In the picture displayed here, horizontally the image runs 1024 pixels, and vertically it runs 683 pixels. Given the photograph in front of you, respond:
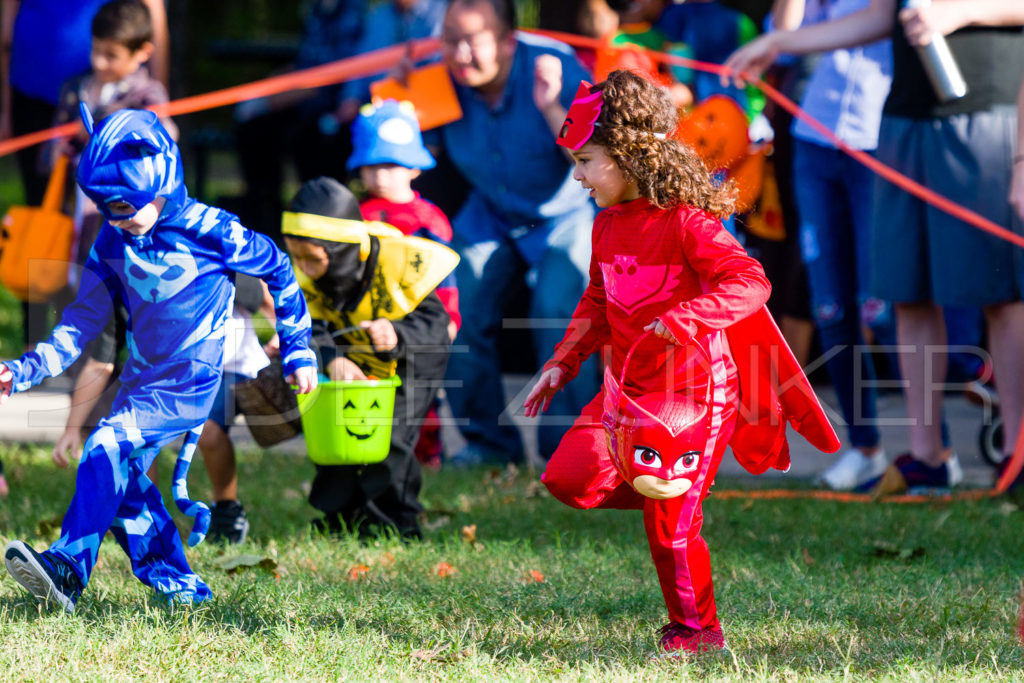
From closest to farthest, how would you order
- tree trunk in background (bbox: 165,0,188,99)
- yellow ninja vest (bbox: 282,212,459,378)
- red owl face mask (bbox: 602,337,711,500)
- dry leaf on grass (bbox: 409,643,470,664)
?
red owl face mask (bbox: 602,337,711,500), dry leaf on grass (bbox: 409,643,470,664), yellow ninja vest (bbox: 282,212,459,378), tree trunk in background (bbox: 165,0,188,99)

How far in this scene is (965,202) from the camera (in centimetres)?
474

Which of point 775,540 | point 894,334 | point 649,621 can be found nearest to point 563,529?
point 775,540

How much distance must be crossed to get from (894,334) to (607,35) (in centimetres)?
208

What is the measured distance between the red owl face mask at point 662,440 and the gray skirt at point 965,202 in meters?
2.12

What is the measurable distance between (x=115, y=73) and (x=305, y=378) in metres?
2.51

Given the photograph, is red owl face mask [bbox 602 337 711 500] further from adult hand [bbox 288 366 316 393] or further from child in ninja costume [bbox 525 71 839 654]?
adult hand [bbox 288 366 316 393]

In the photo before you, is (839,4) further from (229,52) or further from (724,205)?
(229,52)

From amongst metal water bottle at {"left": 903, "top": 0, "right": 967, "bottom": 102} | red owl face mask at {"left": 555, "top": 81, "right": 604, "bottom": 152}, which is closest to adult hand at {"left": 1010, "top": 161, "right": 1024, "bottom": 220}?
metal water bottle at {"left": 903, "top": 0, "right": 967, "bottom": 102}

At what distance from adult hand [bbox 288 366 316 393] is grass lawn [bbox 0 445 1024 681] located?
0.59 meters

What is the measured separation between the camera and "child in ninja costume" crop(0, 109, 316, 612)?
10.5 feet

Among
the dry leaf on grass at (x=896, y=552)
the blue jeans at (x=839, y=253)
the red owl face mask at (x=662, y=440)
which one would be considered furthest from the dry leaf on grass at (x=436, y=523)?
the blue jeans at (x=839, y=253)

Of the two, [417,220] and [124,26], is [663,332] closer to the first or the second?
[417,220]

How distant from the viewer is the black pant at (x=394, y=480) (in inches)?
168

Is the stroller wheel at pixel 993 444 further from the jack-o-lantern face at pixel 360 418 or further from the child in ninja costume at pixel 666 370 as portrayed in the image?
the jack-o-lantern face at pixel 360 418
